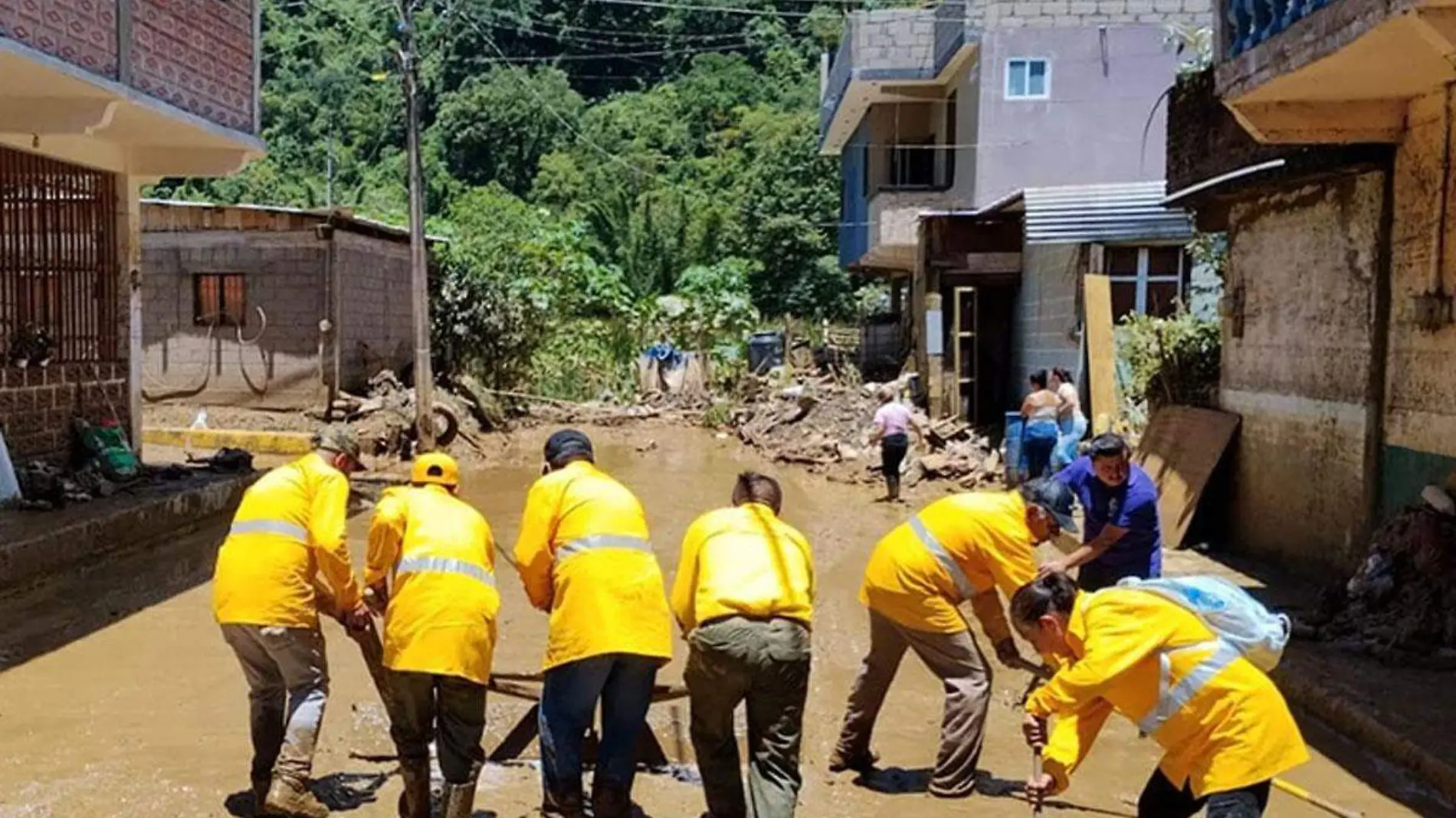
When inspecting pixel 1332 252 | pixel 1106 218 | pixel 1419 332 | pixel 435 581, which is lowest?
pixel 435 581

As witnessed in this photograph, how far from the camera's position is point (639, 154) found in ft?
148

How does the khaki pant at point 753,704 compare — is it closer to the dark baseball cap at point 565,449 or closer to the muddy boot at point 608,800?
the muddy boot at point 608,800

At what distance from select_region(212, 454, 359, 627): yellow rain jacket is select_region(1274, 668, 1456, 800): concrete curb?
467 centimetres

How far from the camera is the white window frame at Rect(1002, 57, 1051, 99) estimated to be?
873 inches

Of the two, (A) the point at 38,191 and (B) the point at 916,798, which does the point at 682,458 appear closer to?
(A) the point at 38,191

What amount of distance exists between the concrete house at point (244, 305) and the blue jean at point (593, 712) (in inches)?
601

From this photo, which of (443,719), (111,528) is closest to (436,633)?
(443,719)

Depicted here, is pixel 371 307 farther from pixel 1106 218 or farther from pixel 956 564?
pixel 956 564

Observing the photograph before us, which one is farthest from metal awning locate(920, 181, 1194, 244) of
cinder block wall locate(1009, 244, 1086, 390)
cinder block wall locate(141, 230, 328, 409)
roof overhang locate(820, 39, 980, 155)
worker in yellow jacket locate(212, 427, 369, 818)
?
worker in yellow jacket locate(212, 427, 369, 818)

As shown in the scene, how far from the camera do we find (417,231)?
1788 centimetres

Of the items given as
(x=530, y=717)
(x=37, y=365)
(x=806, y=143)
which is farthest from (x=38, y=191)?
(x=806, y=143)

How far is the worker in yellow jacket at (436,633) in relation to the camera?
4.69 metres

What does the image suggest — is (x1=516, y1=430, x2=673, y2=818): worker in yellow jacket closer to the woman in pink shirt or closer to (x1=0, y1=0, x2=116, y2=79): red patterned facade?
(x1=0, y1=0, x2=116, y2=79): red patterned facade

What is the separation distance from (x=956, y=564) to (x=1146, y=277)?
11725 millimetres
